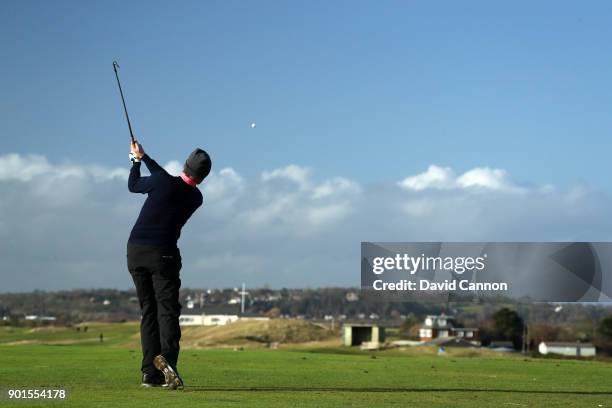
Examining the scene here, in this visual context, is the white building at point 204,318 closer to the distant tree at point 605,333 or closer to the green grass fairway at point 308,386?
the distant tree at point 605,333

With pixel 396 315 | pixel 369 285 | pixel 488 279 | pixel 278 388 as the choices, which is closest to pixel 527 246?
pixel 488 279

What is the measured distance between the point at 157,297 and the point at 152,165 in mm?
1594

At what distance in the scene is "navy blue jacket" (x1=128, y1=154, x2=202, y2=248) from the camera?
1264 centimetres

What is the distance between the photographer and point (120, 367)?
1786 cm

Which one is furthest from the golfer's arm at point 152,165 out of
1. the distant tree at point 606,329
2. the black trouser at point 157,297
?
the distant tree at point 606,329

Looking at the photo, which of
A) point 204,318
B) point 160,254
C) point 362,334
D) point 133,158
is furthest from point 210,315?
point 160,254

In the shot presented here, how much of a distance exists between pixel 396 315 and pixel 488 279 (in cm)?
13962

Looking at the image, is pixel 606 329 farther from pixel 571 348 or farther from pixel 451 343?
pixel 451 343

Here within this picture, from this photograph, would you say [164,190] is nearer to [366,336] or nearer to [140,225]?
[140,225]

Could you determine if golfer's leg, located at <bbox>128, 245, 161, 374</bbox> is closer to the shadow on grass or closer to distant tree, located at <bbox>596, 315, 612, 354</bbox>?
the shadow on grass

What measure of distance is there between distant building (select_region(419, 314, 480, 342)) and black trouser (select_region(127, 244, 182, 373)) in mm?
129401

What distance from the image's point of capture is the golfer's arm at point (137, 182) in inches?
502

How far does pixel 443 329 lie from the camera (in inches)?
6270

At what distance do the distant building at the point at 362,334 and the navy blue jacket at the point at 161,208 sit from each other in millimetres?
53820
